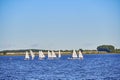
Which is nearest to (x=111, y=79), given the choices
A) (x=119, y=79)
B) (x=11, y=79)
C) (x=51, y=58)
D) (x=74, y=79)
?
(x=119, y=79)

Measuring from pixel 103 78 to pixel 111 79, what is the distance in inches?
86.1

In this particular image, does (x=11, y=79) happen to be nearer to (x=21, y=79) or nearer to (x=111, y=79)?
A: (x=21, y=79)

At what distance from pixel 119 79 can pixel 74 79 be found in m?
7.97

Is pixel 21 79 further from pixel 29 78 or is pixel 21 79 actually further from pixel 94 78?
pixel 94 78

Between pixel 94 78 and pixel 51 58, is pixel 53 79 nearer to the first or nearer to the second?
pixel 94 78

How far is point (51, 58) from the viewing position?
198000mm

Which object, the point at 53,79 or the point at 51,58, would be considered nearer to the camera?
the point at 53,79

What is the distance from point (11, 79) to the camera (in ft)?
241

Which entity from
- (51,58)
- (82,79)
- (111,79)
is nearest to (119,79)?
(111,79)

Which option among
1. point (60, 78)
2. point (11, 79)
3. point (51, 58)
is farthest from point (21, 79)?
point (51, 58)

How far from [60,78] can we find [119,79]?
1079 centimetres

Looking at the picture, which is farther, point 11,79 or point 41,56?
point 41,56

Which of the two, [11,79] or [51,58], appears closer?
[11,79]

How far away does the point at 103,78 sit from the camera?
73.9 m
